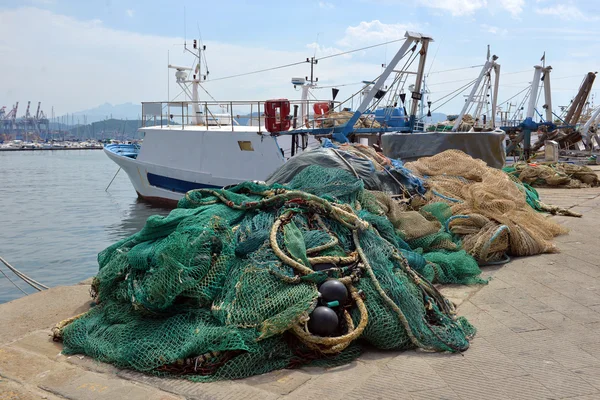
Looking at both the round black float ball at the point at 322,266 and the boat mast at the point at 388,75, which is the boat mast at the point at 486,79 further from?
Answer: the round black float ball at the point at 322,266

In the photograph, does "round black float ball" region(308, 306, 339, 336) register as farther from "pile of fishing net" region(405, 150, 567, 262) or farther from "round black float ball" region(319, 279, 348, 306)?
"pile of fishing net" region(405, 150, 567, 262)

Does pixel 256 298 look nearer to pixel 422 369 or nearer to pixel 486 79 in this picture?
pixel 422 369

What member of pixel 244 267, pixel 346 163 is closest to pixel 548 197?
pixel 346 163

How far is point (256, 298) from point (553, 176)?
36.1 feet

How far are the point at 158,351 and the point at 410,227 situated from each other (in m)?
2.90

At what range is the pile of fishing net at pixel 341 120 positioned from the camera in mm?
15750

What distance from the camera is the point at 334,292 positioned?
3.38m

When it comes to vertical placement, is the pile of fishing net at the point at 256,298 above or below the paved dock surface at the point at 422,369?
above

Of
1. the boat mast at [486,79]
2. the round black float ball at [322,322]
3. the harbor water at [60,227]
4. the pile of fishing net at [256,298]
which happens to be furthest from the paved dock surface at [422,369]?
the boat mast at [486,79]

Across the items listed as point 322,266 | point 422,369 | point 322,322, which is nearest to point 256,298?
point 322,322

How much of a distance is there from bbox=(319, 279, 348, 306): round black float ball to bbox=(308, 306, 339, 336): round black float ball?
0.43 ft

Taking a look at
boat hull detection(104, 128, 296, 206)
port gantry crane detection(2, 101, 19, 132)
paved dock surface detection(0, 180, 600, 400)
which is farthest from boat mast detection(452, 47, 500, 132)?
port gantry crane detection(2, 101, 19, 132)

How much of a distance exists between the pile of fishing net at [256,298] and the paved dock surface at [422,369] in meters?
0.12

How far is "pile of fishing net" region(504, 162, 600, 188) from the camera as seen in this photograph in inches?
488
